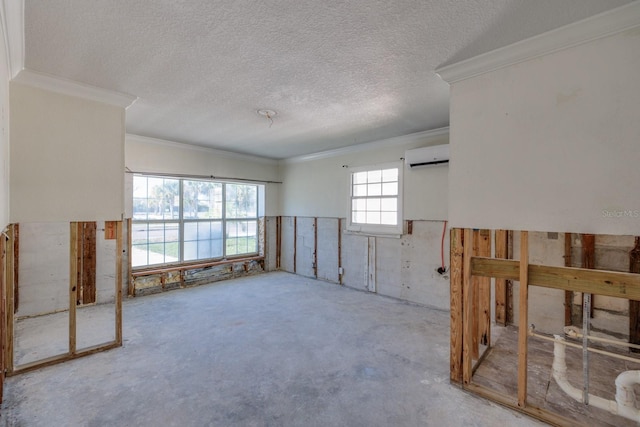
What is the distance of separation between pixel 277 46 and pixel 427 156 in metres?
2.91

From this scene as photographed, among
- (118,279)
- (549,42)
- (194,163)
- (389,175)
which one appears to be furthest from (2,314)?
(389,175)

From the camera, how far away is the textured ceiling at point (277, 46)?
166cm

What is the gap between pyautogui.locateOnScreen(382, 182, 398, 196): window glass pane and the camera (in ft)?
15.9

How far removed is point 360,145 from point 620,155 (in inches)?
149

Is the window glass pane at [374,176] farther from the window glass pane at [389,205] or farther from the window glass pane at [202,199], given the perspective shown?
the window glass pane at [202,199]

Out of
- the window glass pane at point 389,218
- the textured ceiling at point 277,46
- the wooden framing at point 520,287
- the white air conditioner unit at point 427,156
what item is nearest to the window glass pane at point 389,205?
the window glass pane at point 389,218

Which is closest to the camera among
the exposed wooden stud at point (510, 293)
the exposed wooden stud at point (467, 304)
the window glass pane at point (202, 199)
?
the exposed wooden stud at point (467, 304)

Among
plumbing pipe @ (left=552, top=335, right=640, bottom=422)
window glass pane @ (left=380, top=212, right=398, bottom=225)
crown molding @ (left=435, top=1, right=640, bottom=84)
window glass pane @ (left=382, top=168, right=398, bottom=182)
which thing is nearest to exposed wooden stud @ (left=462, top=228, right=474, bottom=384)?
plumbing pipe @ (left=552, top=335, right=640, bottom=422)

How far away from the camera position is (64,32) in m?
1.91

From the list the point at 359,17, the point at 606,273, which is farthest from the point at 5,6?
the point at 606,273

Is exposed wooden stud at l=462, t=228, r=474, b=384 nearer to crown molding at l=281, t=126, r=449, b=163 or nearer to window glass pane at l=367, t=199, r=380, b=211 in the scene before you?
crown molding at l=281, t=126, r=449, b=163

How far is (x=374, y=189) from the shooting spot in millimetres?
5148

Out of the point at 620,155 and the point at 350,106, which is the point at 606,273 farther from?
the point at 350,106

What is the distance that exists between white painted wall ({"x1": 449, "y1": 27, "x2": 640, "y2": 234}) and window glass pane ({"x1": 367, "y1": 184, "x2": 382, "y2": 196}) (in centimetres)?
274
